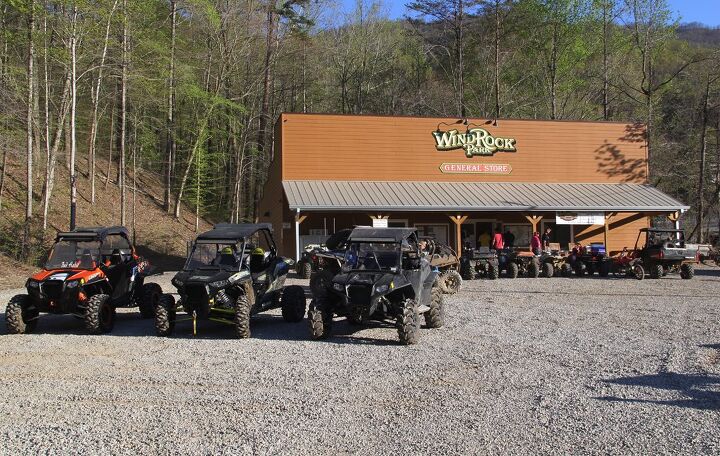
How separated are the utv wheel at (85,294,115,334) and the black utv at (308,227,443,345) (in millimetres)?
3578

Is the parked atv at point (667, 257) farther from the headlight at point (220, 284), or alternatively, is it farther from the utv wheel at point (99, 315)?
the utv wheel at point (99, 315)

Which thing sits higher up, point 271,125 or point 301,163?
point 271,125

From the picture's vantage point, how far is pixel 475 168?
2672 centimetres

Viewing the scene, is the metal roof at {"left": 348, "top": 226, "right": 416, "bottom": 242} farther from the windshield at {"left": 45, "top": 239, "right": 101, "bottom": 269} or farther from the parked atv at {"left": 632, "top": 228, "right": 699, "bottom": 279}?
the parked atv at {"left": 632, "top": 228, "right": 699, "bottom": 279}

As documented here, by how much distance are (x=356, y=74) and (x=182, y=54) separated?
38.6 feet

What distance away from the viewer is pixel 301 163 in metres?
25.2

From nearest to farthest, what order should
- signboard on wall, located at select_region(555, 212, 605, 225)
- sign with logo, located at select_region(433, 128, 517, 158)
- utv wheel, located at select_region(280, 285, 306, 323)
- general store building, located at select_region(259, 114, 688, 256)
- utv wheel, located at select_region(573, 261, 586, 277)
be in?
1. utv wheel, located at select_region(280, 285, 306, 323)
2. utv wheel, located at select_region(573, 261, 586, 277)
3. general store building, located at select_region(259, 114, 688, 256)
4. signboard on wall, located at select_region(555, 212, 605, 225)
5. sign with logo, located at select_region(433, 128, 517, 158)

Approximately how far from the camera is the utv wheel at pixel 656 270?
66.6ft

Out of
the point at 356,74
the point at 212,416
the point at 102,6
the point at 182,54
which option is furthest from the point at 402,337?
the point at 356,74

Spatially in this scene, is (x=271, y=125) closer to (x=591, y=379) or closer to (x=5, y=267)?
(x=5, y=267)

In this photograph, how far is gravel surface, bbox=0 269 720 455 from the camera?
502 centimetres

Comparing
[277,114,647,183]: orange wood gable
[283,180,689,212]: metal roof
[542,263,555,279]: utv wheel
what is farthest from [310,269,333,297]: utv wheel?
[277,114,647,183]: orange wood gable

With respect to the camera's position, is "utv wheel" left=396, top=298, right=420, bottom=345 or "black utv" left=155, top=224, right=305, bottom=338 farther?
"black utv" left=155, top=224, right=305, bottom=338

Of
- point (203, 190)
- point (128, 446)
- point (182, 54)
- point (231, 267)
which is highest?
point (182, 54)
